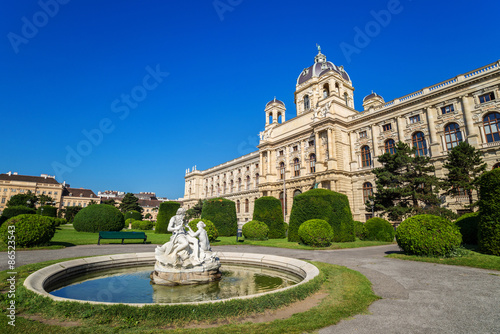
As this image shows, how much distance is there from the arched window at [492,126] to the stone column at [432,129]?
13.3 feet

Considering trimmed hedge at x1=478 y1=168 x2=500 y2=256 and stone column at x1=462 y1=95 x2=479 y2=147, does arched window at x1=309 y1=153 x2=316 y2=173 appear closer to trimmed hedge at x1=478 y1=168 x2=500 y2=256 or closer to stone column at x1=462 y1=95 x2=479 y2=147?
stone column at x1=462 y1=95 x2=479 y2=147

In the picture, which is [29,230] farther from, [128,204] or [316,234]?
[128,204]

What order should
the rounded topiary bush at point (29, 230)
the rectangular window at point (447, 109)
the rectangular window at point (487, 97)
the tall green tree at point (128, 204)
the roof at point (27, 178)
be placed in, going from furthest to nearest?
1. the roof at point (27, 178)
2. the tall green tree at point (128, 204)
3. the rectangular window at point (447, 109)
4. the rectangular window at point (487, 97)
5. the rounded topiary bush at point (29, 230)

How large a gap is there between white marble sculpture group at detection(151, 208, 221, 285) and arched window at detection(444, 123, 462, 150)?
29.9 meters

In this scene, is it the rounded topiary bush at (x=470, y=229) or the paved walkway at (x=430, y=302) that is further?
the rounded topiary bush at (x=470, y=229)

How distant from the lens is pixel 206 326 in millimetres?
3887

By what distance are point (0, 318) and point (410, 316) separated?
6.70 meters

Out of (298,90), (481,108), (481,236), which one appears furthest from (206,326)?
(298,90)

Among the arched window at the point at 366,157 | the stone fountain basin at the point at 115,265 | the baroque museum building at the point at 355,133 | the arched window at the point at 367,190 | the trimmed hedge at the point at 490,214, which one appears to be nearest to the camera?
the stone fountain basin at the point at 115,265

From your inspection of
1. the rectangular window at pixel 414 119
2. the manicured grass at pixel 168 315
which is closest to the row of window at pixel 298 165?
the rectangular window at pixel 414 119

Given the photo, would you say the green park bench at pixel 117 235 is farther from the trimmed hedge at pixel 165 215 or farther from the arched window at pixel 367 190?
the arched window at pixel 367 190

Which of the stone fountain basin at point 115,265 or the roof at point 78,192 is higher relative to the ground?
the roof at point 78,192

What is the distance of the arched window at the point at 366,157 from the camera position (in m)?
33.7

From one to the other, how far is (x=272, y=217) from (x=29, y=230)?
1604cm
